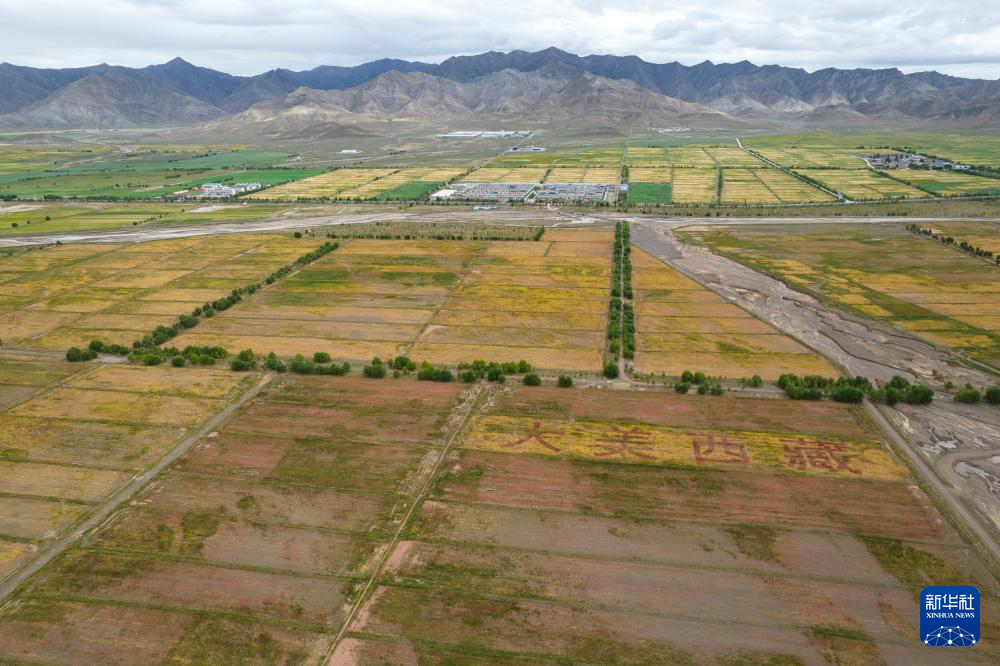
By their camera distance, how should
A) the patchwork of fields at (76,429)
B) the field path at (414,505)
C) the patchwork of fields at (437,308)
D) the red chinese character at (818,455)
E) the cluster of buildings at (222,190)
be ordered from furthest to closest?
the cluster of buildings at (222,190) → the patchwork of fields at (437,308) → the red chinese character at (818,455) → the patchwork of fields at (76,429) → the field path at (414,505)

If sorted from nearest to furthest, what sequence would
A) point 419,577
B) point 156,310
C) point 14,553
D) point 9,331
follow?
1. point 419,577
2. point 14,553
3. point 9,331
4. point 156,310

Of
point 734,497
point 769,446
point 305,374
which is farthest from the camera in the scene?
point 305,374

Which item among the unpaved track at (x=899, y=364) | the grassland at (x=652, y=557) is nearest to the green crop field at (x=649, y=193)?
the unpaved track at (x=899, y=364)

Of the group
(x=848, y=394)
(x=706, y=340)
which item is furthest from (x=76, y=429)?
(x=848, y=394)

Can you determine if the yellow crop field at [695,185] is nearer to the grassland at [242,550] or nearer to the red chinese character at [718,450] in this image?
the red chinese character at [718,450]

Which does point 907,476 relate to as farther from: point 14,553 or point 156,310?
point 156,310

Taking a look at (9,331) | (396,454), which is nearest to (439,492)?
(396,454)

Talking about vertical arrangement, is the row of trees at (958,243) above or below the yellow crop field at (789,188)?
below

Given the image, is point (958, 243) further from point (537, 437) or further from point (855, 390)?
point (537, 437)
